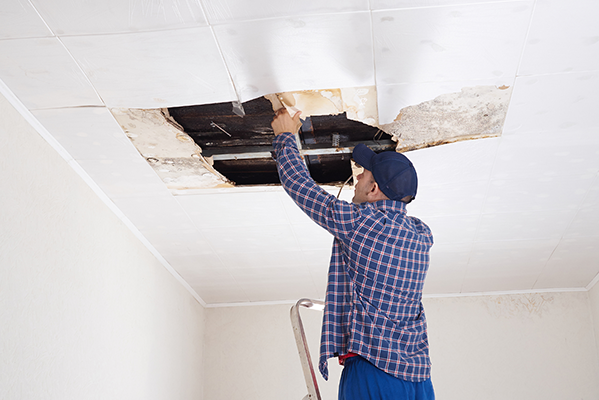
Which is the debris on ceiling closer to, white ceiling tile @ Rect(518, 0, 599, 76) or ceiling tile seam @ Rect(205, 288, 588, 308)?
white ceiling tile @ Rect(518, 0, 599, 76)

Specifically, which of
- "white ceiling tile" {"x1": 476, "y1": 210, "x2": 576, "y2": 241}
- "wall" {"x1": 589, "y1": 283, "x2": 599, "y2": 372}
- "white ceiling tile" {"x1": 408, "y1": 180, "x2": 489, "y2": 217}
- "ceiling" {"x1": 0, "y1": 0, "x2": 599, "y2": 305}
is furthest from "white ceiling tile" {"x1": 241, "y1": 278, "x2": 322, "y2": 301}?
"wall" {"x1": 589, "y1": 283, "x2": 599, "y2": 372}

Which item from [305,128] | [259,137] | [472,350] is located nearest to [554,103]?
[305,128]

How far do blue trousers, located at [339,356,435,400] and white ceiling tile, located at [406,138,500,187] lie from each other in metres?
1.33

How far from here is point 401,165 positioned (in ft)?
5.98

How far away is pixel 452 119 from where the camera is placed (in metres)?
2.37

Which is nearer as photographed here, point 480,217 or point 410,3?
point 410,3

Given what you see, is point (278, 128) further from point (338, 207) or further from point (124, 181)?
point (124, 181)

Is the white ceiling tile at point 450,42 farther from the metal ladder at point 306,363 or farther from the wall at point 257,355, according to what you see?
the wall at point 257,355

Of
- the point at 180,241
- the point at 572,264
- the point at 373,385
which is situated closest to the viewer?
the point at 373,385

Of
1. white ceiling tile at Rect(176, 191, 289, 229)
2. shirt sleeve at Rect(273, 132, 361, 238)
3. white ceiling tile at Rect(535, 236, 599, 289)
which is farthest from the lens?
white ceiling tile at Rect(535, 236, 599, 289)

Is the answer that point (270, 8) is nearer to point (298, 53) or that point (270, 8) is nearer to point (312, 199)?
point (298, 53)

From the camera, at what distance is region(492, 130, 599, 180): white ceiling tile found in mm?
2465

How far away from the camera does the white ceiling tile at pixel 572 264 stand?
142 inches

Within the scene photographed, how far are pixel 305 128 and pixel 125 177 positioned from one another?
3.51 feet
